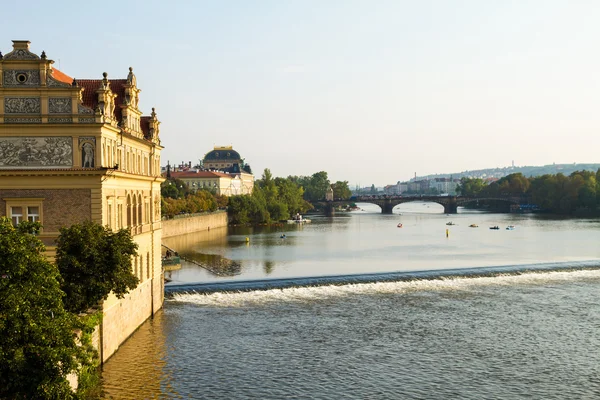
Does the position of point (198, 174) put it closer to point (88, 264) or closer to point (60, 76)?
point (60, 76)

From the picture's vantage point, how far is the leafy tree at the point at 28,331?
17453 mm

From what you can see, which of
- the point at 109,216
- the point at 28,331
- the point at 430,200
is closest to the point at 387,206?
the point at 430,200

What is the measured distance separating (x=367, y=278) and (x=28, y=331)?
104 feet

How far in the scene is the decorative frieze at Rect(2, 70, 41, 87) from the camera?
27.8m

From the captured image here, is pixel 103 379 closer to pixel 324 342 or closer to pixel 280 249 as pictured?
pixel 324 342

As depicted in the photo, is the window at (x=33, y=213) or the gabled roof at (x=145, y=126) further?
the gabled roof at (x=145, y=126)

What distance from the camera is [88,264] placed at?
25688 mm

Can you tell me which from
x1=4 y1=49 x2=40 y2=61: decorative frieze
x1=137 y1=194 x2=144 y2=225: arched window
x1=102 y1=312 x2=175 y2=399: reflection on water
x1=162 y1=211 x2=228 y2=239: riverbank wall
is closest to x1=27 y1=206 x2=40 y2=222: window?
x1=4 y1=49 x2=40 y2=61: decorative frieze

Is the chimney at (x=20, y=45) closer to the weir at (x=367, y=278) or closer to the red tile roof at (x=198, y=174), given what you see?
the weir at (x=367, y=278)

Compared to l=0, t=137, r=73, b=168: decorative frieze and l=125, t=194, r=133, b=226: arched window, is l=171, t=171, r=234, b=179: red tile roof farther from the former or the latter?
l=0, t=137, r=73, b=168: decorative frieze

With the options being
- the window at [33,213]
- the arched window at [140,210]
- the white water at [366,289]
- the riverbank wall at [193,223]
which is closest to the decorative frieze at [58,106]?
the window at [33,213]

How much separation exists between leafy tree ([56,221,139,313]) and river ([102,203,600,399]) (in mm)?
3028

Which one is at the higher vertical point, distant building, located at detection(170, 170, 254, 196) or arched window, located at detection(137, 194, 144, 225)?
distant building, located at detection(170, 170, 254, 196)

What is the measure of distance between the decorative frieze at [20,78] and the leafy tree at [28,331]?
35.3ft
